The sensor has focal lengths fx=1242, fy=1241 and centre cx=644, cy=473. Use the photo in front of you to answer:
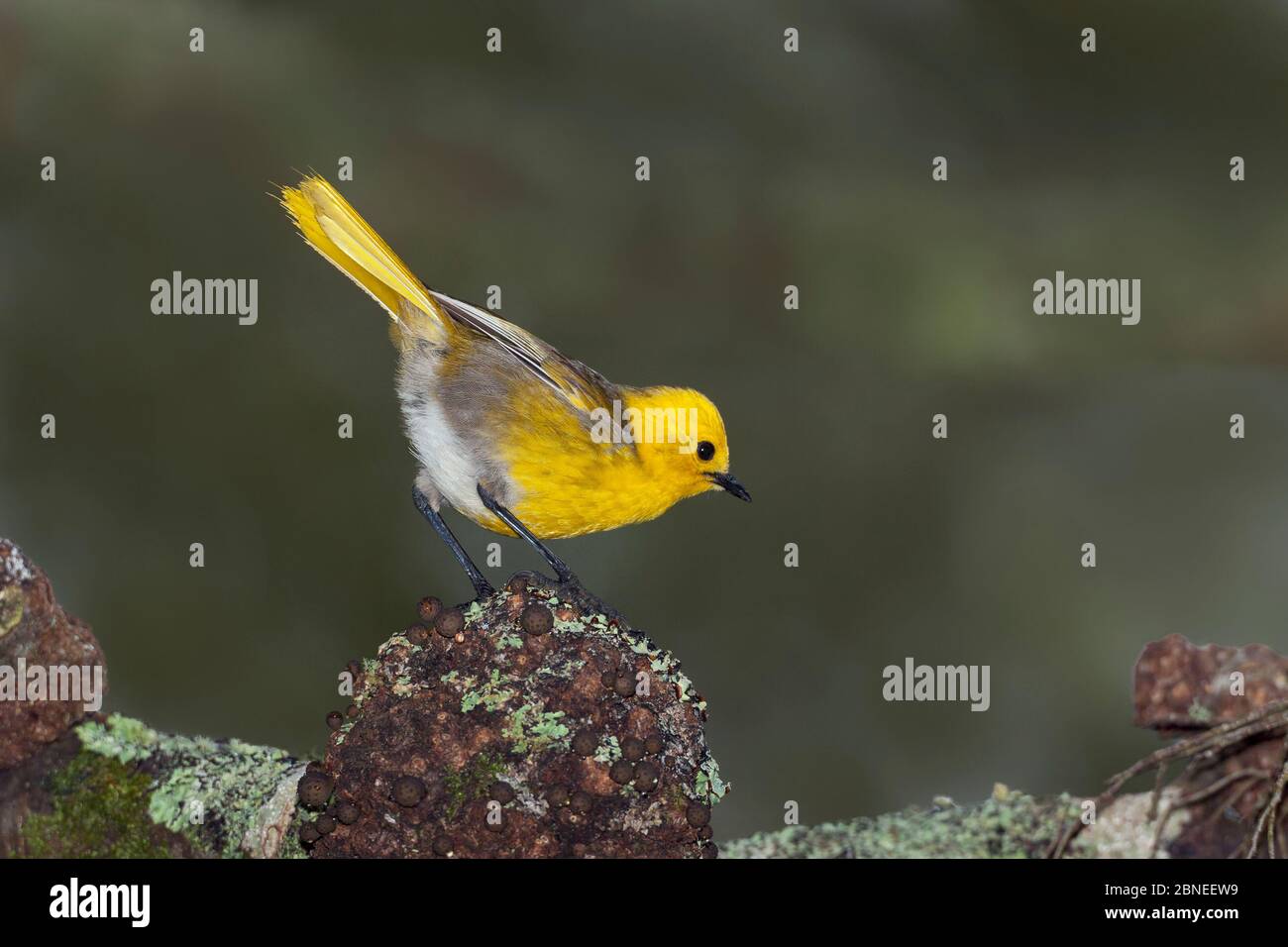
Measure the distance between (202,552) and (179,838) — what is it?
201cm

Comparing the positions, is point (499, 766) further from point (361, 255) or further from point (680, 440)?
point (361, 255)

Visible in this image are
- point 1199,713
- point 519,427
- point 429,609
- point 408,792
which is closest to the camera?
point 408,792

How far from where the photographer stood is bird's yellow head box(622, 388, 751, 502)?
10.9 ft

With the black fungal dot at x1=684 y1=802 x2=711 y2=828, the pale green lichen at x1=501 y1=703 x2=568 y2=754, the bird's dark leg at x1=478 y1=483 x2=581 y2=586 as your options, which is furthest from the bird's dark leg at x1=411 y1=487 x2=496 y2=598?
the black fungal dot at x1=684 y1=802 x2=711 y2=828

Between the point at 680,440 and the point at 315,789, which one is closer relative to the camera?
the point at 315,789

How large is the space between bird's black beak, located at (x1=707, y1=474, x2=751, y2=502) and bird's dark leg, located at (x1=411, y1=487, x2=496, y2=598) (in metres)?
0.69

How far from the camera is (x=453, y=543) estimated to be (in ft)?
11.5

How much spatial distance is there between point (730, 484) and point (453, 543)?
2.62 ft

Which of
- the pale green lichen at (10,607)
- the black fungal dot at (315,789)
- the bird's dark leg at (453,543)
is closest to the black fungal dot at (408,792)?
the black fungal dot at (315,789)

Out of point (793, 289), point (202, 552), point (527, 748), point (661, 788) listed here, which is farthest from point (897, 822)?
point (202, 552)

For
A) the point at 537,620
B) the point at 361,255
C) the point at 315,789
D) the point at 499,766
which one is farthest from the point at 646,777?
the point at 361,255

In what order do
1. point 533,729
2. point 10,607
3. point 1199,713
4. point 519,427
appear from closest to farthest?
point 533,729, point 10,607, point 1199,713, point 519,427

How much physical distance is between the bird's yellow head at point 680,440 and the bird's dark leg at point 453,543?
541 millimetres

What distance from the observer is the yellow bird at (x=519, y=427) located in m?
3.37
